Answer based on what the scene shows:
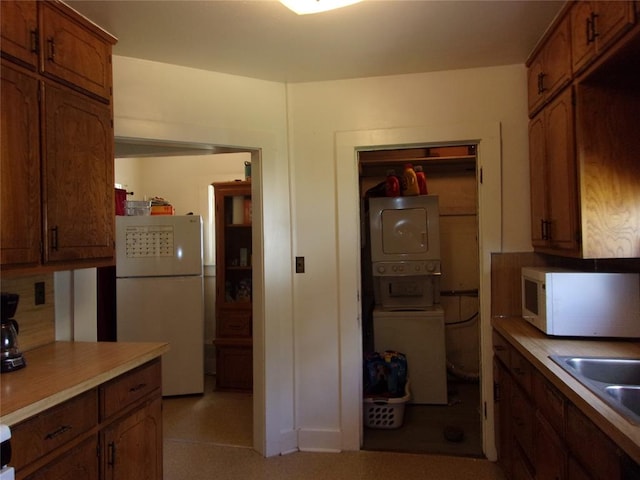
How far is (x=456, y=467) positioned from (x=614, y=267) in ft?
4.66

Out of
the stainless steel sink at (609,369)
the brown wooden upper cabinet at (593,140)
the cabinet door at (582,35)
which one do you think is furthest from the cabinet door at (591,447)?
the cabinet door at (582,35)

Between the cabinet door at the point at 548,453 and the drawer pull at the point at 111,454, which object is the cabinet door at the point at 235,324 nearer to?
the drawer pull at the point at 111,454

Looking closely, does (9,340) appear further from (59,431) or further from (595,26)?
(595,26)

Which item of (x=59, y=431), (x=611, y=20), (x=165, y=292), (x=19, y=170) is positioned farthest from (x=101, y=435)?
(x=611, y=20)

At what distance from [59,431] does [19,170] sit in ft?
2.99

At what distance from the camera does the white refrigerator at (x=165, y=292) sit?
338 centimetres

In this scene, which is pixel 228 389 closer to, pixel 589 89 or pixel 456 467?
pixel 456 467

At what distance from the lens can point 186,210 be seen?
4.05 meters

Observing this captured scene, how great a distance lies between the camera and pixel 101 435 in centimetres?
143

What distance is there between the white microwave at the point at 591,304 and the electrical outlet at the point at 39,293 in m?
2.36

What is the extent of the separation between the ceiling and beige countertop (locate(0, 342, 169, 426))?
4.89 feet

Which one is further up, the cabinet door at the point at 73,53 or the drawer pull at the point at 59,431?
the cabinet door at the point at 73,53

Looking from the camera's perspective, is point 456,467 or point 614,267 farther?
point 456,467

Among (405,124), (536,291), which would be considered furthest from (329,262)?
(536,291)
